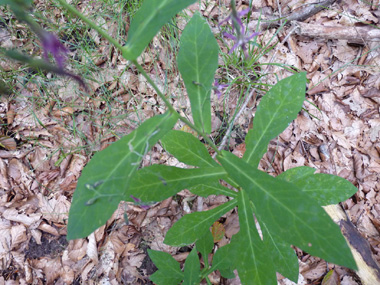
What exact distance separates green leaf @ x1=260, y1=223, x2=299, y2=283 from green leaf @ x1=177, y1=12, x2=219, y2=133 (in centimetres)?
87

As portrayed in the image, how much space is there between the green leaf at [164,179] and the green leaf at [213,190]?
1.29 feet

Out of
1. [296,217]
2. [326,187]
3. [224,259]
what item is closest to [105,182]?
[296,217]

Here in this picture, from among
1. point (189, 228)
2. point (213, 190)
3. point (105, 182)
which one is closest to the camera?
point (105, 182)

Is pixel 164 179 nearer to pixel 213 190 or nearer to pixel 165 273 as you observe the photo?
pixel 213 190

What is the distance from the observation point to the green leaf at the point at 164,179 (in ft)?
4.68

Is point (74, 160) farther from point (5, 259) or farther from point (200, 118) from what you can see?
point (200, 118)

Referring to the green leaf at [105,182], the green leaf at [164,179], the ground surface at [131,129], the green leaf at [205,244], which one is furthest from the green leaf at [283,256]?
the green leaf at [105,182]

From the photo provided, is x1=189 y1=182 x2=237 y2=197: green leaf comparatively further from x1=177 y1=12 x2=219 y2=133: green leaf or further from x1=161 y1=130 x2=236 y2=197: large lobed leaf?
x1=177 y1=12 x2=219 y2=133: green leaf

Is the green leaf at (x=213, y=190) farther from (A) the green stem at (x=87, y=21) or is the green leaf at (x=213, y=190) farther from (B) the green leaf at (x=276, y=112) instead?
(A) the green stem at (x=87, y=21)

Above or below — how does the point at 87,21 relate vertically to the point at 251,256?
above

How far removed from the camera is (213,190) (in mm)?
1929

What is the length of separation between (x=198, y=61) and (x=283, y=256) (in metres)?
1.27

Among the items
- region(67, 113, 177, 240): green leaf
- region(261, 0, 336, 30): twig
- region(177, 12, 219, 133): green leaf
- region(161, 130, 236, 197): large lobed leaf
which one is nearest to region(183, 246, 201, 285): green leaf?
region(161, 130, 236, 197): large lobed leaf

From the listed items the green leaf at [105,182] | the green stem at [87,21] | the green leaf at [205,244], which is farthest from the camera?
the green leaf at [205,244]
